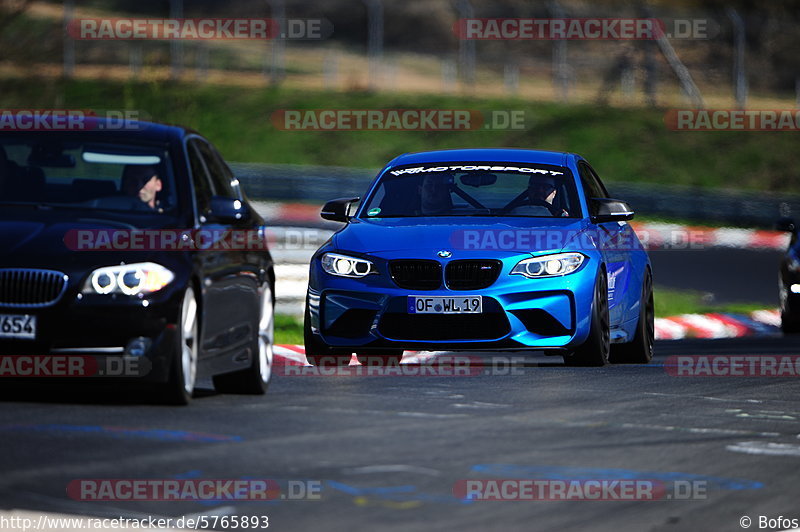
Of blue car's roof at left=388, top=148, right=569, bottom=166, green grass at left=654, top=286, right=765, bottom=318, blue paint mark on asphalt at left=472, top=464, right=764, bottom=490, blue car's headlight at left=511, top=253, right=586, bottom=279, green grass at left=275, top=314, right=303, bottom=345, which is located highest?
blue car's roof at left=388, top=148, right=569, bottom=166

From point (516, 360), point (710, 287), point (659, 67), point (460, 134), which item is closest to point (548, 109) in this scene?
point (460, 134)

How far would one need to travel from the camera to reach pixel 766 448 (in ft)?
30.3

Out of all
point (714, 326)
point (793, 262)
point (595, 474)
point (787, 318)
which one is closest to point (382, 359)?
point (595, 474)

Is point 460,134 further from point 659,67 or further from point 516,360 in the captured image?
point 516,360

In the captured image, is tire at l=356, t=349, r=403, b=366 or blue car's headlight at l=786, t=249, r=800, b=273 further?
blue car's headlight at l=786, t=249, r=800, b=273

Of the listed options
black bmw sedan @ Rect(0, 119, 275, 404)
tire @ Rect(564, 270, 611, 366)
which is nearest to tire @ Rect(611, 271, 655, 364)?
tire @ Rect(564, 270, 611, 366)

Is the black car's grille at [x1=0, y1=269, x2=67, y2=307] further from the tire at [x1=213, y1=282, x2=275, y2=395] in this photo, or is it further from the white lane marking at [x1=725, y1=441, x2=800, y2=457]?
the white lane marking at [x1=725, y1=441, x2=800, y2=457]

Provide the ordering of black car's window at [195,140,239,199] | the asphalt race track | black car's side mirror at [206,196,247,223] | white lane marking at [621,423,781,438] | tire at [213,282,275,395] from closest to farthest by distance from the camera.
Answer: the asphalt race track → white lane marking at [621,423,781,438] → black car's side mirror at [206,196,247,223] → tire at [213,282,275,395] → black car's window at [195,140,239,199]

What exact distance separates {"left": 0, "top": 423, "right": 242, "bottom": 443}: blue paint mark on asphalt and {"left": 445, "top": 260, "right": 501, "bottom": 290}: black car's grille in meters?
3.60

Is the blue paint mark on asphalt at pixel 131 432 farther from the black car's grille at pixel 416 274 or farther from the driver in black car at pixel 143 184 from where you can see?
the black car's grille at pixel 416 274

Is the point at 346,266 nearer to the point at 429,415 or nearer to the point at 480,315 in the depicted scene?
the point at 480,315

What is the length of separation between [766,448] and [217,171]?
3863 millimetres

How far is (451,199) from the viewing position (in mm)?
13078

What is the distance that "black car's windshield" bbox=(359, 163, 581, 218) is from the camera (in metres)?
12.9
